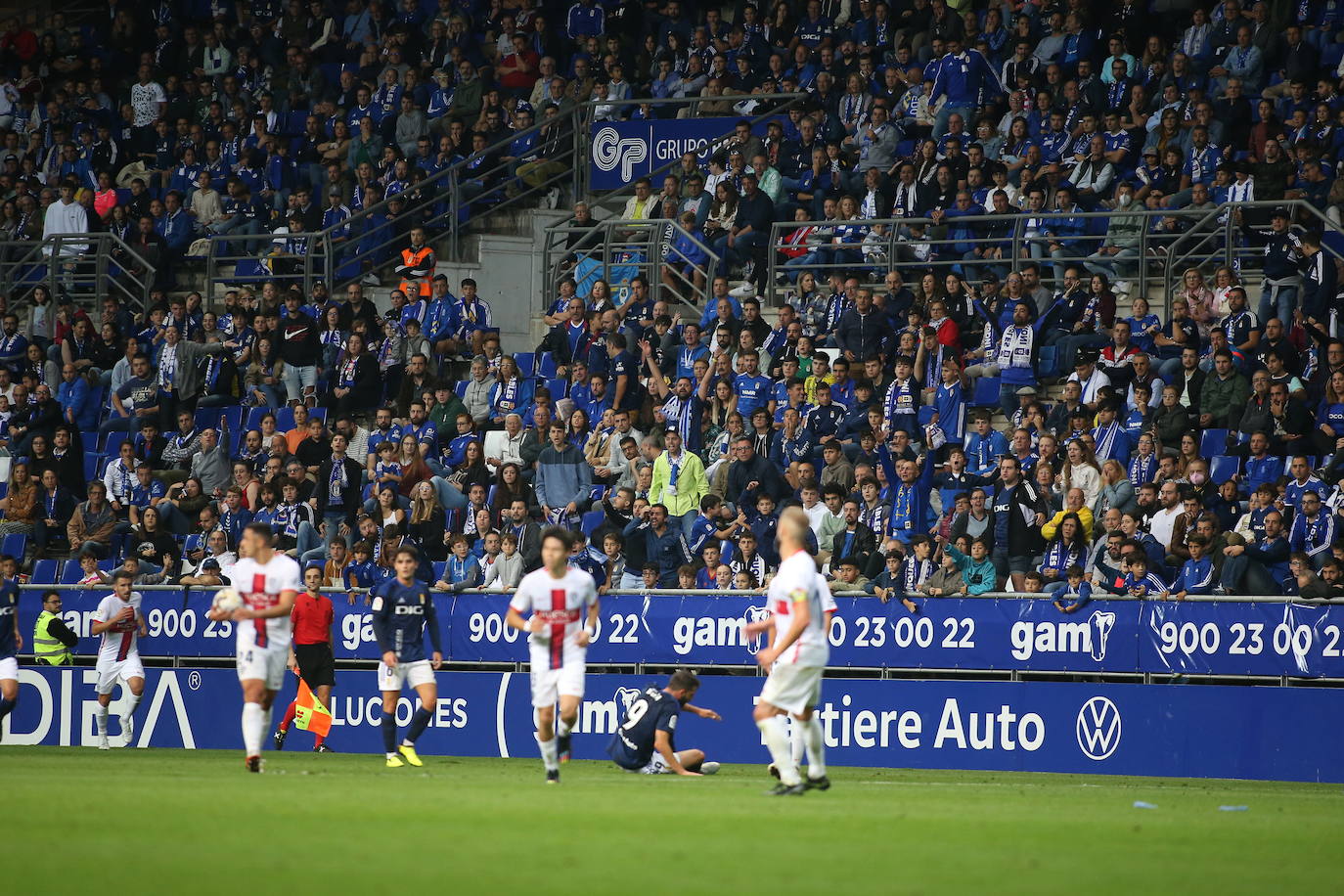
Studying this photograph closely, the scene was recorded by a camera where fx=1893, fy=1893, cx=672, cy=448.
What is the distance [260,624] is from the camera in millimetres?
15391

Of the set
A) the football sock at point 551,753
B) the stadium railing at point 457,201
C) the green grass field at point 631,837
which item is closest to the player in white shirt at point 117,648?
the green grass field at point 631,837

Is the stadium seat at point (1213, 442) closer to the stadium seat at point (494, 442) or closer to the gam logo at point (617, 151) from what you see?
the stadium seat at point (494, 442)

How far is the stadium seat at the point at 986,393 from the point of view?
76.6 ft

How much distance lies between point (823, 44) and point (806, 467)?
370 inches

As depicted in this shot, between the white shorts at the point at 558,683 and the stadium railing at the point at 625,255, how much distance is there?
1197 centimetres

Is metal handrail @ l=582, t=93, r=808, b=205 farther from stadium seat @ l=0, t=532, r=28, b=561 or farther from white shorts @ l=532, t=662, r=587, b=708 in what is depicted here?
white shorts @ l=532, t=662, r=587, b=708

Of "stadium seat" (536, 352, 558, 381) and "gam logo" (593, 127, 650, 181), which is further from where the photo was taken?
"gam logo" (593, 127, 650, 181)

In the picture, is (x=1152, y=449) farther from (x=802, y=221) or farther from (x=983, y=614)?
(x=802, y=221)

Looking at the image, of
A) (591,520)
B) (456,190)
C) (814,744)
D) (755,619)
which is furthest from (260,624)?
(456,190)

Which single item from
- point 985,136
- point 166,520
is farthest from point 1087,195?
point 166,520

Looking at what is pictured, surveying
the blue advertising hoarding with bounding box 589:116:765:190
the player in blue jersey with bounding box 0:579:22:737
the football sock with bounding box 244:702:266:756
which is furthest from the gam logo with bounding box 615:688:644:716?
the blue advertising hoarding with bounding box 589:116:765:190

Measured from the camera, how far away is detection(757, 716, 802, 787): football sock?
13.4 meters

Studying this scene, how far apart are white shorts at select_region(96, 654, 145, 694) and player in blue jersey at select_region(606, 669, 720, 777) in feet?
22.5

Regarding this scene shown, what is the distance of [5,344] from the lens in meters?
30.2
